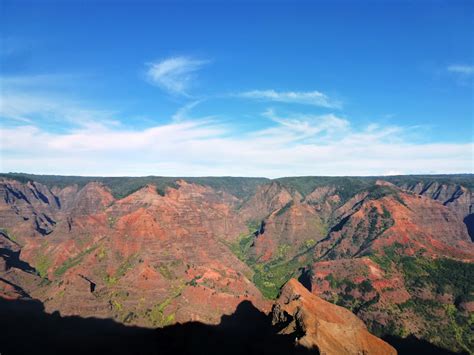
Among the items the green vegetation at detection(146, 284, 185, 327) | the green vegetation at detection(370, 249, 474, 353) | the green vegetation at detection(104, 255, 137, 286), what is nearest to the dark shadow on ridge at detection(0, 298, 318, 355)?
the green vegetation at detection(146, 284, 185, 327)

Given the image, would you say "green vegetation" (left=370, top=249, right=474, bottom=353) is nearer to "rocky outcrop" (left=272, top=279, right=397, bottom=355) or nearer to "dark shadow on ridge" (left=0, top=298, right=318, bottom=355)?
"rocky outcrop" (left=272, top=279, right=397, bottom=355)

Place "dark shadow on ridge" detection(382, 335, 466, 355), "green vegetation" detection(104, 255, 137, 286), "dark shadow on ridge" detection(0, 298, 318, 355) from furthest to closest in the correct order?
"green vegetation" detection(104, 255, 137, 286) → "dark shadow on ridge" detection(382, 335, 466, 355) → "dark shadow on ridge" detection(0, 298, 318, 355)

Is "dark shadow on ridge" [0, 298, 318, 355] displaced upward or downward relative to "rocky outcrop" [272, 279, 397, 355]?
downward

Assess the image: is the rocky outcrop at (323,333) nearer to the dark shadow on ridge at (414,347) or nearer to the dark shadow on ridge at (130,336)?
the dark shadow on ridge at (130,336)

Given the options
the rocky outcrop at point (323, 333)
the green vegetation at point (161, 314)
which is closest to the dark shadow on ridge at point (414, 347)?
the rocky outcrop at point (323, 333)

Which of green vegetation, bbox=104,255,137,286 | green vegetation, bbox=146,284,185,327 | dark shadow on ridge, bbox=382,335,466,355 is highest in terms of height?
green vegetation, bbox=104,255,137,286

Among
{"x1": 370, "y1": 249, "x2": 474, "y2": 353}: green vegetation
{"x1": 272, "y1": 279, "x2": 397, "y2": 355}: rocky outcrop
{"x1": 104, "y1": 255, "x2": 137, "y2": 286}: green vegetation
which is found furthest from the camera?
{"x1": 104, "y1": 255, "x2": 137, "y2": 286}: green vegetation

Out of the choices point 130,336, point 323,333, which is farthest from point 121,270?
point 323,333

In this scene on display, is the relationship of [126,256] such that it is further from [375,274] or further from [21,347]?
[375,274]

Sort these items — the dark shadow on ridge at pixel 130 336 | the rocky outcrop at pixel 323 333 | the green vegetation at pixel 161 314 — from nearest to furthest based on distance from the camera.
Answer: the rocky outcrop at pixel 323 333
the dark shadow on ridge at pixel 130 336
the green vegetation at pixel 161 314

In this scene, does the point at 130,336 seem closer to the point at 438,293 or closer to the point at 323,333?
the point at 323,333
